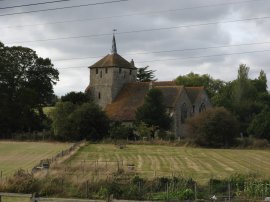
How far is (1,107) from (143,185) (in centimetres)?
5480

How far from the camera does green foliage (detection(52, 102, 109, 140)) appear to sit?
76.0 meters

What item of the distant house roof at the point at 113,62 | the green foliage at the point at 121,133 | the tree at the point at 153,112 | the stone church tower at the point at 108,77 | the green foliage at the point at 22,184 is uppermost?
the distant house roof at the point at 113,62

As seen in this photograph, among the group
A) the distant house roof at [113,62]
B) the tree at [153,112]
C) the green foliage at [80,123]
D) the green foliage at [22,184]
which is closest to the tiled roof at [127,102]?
the distant house roof at [113,62]

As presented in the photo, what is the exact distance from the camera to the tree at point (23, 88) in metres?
82.1

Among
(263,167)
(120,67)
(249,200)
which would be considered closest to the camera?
(249,200)

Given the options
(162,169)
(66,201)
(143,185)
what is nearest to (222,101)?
(162,169)

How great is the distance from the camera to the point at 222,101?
99.2 metres

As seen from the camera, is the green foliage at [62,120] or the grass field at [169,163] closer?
the grass field at [169,163]

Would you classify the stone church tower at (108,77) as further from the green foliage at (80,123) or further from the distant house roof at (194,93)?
the green foliage at (80,123)

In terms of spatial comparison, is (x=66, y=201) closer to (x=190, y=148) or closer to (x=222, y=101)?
(x=190, y=148)

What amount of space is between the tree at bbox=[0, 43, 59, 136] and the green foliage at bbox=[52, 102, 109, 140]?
6.37 meters

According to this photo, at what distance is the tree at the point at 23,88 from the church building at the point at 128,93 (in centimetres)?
851

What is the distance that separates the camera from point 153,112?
259 feet

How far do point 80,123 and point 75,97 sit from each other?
12.4 metres
